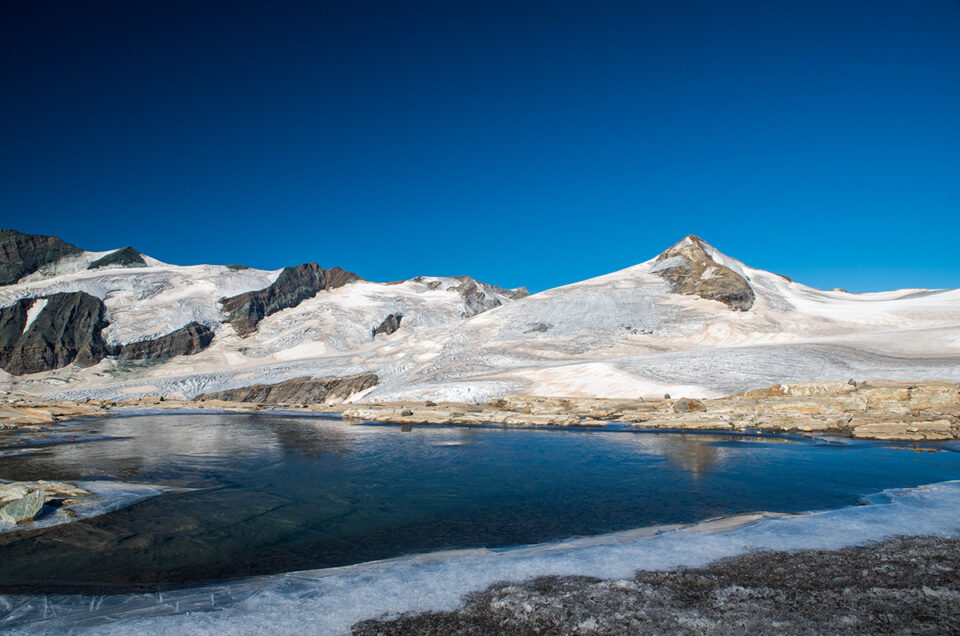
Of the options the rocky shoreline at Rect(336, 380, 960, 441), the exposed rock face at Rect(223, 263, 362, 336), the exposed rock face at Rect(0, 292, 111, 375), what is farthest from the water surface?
the exposed rock face at Rect(223, 263, 362, 336)

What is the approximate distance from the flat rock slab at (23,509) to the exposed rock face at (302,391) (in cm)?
4196

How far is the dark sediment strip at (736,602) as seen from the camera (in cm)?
470

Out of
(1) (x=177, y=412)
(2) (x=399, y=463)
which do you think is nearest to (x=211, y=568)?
(2) (x=399, y=463)

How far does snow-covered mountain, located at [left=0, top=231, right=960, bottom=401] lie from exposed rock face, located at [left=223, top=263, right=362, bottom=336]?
1.00 feet

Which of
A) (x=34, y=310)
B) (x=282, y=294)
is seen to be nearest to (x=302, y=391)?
(x=282, y=294)

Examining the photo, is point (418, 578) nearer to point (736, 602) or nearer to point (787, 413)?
point (736, 602)

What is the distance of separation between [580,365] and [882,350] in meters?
21.6

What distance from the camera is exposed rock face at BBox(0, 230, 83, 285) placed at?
8769 centimetres

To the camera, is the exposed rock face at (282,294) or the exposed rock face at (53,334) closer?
the exposed rock face at (53,334)

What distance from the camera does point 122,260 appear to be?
9975 centimetres

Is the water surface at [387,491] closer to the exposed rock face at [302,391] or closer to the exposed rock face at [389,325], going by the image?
the exposed rock face at [302,391]

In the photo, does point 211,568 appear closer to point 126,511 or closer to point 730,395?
point 126,511

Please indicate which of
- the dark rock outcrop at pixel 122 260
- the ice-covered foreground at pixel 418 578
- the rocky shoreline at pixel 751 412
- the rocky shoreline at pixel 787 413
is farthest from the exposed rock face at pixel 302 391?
the dark rock outcrop at pixel 122 260

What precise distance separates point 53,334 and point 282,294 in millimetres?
32800
